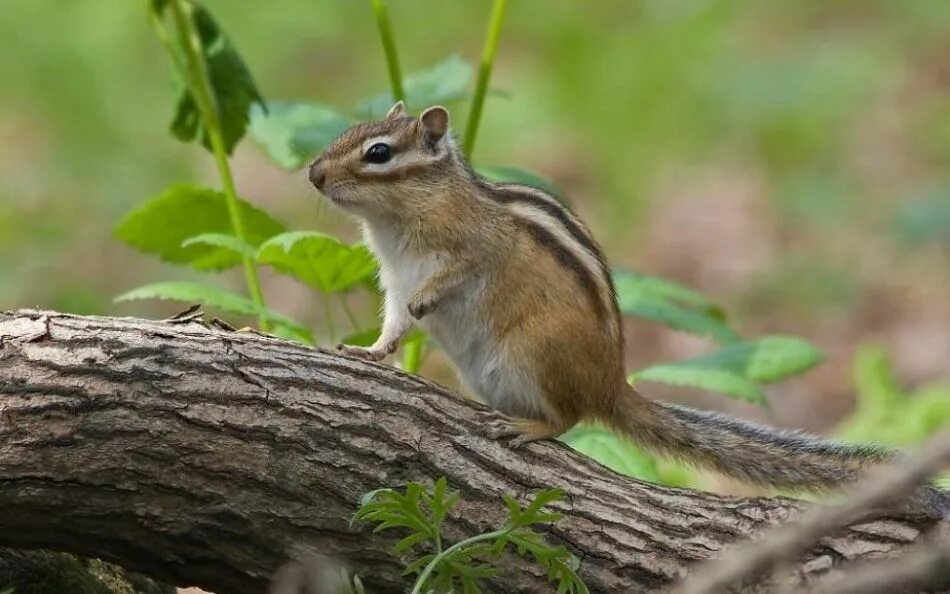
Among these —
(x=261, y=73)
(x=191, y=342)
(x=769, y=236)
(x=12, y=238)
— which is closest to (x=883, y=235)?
(x=769, y=236)

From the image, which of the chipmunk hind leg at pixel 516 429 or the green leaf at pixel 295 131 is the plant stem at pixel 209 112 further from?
the chipmunk hind leg at pixel 516 429

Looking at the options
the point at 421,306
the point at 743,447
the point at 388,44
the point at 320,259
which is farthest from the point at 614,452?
the point at 388,44

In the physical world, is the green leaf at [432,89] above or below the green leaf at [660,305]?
above

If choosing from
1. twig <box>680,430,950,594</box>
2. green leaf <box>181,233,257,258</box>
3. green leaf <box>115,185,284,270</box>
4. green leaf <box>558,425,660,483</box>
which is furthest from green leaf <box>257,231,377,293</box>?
twig <box>680,430,950,594</box>

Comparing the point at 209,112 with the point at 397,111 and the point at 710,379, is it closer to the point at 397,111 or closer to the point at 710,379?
the point at 397,111

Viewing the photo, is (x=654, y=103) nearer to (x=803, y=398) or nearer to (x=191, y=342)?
(x=803, y=398)

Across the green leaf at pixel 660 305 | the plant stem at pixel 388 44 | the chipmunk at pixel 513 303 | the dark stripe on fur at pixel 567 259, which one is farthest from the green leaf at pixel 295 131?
the green leaf at pixel 660 305
